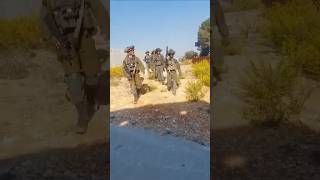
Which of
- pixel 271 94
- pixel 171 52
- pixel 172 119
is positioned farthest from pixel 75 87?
pixel 171 52

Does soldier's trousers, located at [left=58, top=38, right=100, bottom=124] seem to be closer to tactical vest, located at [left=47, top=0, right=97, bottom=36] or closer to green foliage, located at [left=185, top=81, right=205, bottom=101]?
tactical vest, located at [left=47, top=0, right=97, bottom=36]

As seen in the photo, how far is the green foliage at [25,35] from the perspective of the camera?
2.84m

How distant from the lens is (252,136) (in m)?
2.81

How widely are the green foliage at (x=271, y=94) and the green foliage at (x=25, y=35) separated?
154 cm

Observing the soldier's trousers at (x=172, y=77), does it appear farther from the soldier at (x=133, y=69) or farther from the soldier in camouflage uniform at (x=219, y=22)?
the soldier in camouflage uniform at (x=219, y=22)

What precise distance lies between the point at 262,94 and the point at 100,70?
121 centimetres

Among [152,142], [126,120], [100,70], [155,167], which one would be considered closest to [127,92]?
[126,120]

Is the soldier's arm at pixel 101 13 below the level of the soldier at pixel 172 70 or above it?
above

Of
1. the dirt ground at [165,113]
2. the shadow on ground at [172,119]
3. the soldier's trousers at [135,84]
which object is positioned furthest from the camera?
the soldier's trousers at [135,84]

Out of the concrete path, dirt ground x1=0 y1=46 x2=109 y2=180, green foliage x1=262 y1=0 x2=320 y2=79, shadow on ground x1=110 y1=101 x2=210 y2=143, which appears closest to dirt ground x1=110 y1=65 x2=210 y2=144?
shadow on ground x1=110 y1=101 x2=210 y2=143

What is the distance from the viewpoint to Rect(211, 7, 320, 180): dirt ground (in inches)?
106

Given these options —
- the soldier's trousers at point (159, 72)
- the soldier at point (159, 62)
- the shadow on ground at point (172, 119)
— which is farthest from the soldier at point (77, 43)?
the soldier's trousers at point (159, 72)

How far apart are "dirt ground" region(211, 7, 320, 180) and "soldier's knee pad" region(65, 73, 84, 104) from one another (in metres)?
1.01

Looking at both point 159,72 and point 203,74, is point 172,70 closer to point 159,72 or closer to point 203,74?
point 203,74
